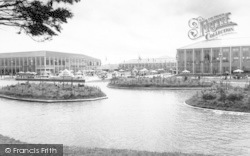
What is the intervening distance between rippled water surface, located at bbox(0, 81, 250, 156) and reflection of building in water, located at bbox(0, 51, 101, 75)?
93869 millimetres

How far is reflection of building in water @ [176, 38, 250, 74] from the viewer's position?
2835 inches

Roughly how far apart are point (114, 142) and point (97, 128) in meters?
2.64

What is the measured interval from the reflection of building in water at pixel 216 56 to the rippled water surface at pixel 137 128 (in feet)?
191

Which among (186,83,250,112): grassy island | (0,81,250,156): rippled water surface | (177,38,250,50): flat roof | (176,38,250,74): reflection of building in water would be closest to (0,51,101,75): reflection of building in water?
(176,38,250,74): reflection of building in water

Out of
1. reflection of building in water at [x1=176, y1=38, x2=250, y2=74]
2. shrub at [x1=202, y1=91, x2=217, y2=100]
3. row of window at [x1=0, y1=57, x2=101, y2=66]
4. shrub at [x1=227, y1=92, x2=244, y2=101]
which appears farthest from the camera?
row of window at [x1=0, y1=57, x2=101, y2=66]

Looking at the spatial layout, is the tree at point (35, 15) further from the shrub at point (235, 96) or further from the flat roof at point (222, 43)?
the flat roof at point (222, 43)

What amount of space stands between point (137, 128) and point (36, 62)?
103507 millimetres

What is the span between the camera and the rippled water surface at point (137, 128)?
9.97 metres

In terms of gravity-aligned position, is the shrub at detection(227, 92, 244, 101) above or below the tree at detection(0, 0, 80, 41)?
below

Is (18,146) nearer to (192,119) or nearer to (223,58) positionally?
(192,119)

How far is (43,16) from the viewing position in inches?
402

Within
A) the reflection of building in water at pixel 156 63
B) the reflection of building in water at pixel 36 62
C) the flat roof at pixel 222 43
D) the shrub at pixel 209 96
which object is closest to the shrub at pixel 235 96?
the shrub at pixel 209 96

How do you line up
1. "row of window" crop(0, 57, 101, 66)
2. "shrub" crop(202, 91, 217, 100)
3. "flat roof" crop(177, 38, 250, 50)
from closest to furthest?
1. "shrub" crop(202, 91, 217, 100)
2. "flat roof" crop(177, 38, 250, 50)
3. "row of window" crop(0, 57, 101, 66)

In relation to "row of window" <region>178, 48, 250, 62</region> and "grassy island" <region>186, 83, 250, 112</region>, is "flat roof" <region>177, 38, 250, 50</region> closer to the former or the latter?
"row of window" <region>178, 48, 250, 62</region>
